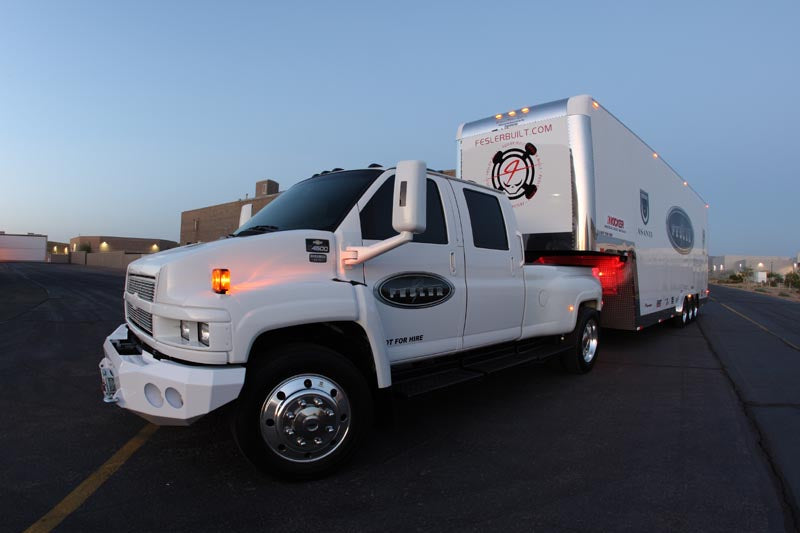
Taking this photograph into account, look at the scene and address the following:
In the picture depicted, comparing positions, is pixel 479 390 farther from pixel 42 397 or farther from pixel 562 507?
pixel 42 397

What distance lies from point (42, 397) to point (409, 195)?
4.51 m

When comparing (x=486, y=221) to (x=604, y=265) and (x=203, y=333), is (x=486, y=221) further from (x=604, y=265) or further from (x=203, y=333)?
(x=604, y=265)

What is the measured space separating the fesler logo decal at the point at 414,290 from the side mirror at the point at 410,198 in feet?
2.19

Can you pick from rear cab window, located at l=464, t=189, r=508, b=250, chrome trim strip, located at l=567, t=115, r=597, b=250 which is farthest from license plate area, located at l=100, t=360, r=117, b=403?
chrome trim strip, located at l=567, t=115, r=597, b=250

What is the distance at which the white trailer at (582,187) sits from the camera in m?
6.68

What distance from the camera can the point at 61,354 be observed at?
286 inches

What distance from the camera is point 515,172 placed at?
734 centimetres

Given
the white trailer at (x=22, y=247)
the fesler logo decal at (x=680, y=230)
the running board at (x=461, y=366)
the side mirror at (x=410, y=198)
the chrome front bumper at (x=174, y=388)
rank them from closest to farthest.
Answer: the chrome front bumper at (x=174, y=388) < the side mirror at (x=410, y=198) < the running board at (x=461, y=366) < the fesler logo decal at (x=680, y=230) < the white trailer at (x=22, y=247)

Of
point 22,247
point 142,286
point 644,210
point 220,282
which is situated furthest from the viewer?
point 22,247

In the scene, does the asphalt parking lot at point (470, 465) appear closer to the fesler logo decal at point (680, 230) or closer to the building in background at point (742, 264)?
the fesler logo decal at point (680, 230)

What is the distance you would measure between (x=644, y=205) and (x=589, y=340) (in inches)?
136

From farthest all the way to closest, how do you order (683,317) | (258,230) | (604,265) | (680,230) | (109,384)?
(683,317)
(680,230)
(604,265)
(258,230)
(109,384)

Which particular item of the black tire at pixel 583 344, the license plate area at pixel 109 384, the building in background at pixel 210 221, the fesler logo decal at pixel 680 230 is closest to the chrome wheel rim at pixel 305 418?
the license plate area at pixel 109 384

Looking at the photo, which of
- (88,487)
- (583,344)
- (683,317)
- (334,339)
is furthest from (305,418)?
(683,317)
